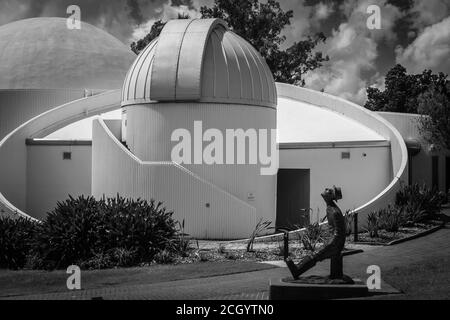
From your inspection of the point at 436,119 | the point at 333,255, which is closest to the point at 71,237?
the point at 333,255

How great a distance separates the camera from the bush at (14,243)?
616 inches

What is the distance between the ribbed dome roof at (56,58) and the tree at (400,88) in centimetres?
2241

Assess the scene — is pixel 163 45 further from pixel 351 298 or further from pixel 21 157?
pixel 351 298

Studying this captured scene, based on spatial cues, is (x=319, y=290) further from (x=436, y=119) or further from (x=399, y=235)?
(x=436, y=119)

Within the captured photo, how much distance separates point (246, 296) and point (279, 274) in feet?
7.72

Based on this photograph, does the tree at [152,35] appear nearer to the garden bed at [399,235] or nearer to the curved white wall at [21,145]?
the curved white wall at [21,145]

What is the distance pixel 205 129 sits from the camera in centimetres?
1959

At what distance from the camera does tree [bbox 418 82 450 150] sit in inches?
941

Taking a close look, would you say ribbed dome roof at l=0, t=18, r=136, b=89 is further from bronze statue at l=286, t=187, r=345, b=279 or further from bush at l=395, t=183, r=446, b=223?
bronze statue at l=286, t=187, r=345, b=279

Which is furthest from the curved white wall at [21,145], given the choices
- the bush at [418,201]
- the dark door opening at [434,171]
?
the dark door opening at [434,171]

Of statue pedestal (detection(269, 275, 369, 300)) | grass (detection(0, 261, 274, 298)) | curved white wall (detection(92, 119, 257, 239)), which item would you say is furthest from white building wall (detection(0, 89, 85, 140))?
statue pedestal (detection(269, 275, 369, 300))

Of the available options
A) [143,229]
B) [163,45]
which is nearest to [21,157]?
[163,45]

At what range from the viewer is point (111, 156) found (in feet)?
64.7

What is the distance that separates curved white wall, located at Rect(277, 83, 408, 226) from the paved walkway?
3.89m
